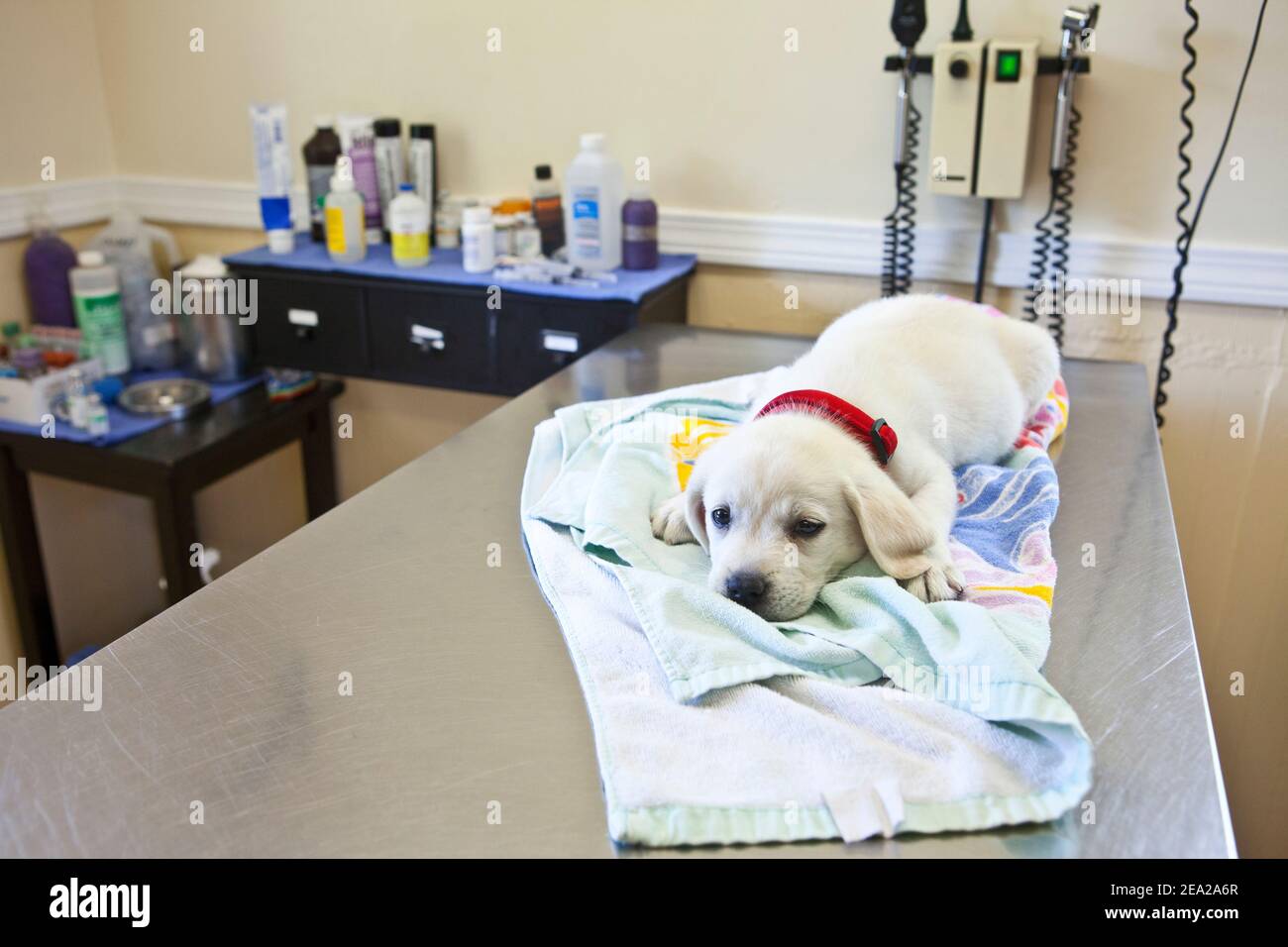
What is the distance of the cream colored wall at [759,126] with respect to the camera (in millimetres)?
1860

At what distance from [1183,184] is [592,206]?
105cm

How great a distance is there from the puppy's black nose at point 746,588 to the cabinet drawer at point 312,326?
53.4 inches

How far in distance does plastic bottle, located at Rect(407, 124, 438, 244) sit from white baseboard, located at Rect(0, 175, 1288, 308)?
367 mm

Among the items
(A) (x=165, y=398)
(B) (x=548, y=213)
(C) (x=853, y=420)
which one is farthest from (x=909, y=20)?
(A) (x=165, y=398)

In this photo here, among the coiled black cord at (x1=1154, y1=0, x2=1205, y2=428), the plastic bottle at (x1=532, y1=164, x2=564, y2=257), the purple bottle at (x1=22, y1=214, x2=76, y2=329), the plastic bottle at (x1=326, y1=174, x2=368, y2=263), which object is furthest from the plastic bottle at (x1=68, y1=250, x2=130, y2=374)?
the coiled black cord at (x1=1154, y1=0, x2=1205, y2=428)

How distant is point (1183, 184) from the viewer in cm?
186

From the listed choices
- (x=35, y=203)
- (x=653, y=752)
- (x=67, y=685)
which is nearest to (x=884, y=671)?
(x=653, y=752)

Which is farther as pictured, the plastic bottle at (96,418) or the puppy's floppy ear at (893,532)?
the plastic bottle at (96,418)

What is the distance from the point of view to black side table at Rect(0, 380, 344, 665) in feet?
6.62

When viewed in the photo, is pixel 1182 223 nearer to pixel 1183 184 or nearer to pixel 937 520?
pixel 1183 184

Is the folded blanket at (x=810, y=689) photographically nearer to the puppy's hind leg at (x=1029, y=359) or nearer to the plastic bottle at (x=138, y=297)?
the puppy's hind leg at (x=1029, y=359)

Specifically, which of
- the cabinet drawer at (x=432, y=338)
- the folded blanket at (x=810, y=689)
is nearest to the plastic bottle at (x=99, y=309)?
the cabinet drawer at (x=432, y=338)
